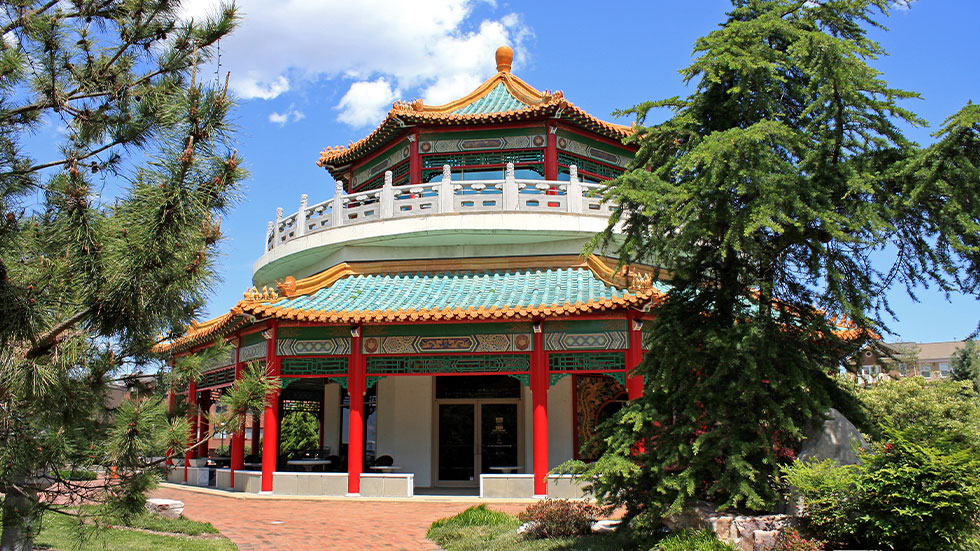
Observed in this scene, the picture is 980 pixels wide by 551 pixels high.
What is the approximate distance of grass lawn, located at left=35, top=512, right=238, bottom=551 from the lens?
9062 mm

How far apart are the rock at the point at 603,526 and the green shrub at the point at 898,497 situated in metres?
3.01

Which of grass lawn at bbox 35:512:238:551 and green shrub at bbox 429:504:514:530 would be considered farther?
green shrub at bbox 429:504:514:530

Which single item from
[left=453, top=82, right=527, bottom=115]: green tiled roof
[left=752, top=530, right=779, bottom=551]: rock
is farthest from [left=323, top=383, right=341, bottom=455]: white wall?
[left=752, top=530, right=779, bottom=551]: rock

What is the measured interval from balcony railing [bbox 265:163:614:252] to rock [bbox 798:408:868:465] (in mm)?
8408

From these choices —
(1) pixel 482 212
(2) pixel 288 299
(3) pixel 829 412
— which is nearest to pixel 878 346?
(3) pixel 829 412

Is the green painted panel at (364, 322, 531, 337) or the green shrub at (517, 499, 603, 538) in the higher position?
the green painted panel at (364, 322, 531, 337)

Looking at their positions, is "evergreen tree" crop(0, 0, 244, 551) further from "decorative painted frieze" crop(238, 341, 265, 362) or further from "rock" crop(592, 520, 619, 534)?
"decorative painted frieze" crop(238, 341, 265, 362)

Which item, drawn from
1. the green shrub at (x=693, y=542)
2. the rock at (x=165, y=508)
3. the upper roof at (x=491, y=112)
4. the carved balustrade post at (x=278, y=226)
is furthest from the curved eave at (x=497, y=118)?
the green shrub at (x=693, y=542)

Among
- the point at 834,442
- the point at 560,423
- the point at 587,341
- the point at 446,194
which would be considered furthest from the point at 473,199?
the point at 834,442

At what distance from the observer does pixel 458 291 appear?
15055 mm

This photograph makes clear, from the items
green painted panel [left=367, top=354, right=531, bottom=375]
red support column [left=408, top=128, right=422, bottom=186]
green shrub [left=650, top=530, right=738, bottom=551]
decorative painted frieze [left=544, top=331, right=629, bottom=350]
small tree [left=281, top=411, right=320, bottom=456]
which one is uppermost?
red support column [left=408, top=128, right=422, bottom=186]

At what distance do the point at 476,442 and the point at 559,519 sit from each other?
7383mm

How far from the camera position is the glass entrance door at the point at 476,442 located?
16.7 m

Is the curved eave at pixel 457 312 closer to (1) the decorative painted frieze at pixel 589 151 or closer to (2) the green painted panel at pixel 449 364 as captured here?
(2) the green painted panel at pixel 449 364
